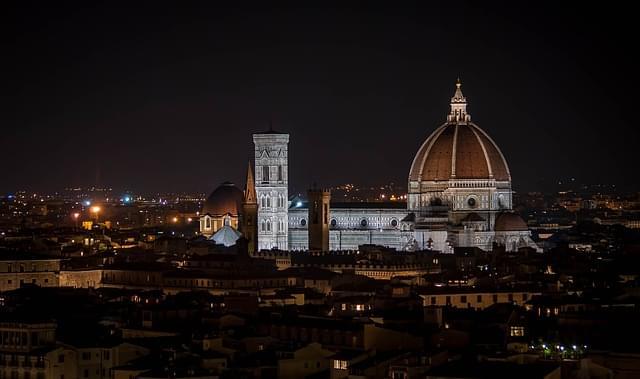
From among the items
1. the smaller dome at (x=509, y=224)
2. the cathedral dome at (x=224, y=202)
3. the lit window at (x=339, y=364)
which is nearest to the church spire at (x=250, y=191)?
the cathedral dome at (x=224, y=202)

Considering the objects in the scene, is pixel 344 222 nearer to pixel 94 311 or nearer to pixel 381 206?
pixel 381 206

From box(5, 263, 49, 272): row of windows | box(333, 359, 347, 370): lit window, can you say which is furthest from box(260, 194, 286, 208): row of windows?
box(333, 359, 347, 370): lit window

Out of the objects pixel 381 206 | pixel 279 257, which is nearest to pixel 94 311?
pixel 279 257

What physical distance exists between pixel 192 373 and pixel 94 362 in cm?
670

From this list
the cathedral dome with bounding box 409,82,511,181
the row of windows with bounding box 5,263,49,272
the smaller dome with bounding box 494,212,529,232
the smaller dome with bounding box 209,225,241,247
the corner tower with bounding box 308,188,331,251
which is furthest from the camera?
the cathedral dome with bounding box 409,82,511,181

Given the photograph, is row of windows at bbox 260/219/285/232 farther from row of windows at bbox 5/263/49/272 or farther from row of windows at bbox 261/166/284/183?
row of windows at bbox 5/263/49/272

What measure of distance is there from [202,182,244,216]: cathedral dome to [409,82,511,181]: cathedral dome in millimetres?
12525

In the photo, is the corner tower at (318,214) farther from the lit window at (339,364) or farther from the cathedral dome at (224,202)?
the lit window at (339,364)

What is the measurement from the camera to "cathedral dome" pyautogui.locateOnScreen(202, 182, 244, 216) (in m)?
149

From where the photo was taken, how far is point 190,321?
248ft

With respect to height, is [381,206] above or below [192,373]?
above

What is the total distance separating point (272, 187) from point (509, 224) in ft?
52.1

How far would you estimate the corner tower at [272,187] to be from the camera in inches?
5615

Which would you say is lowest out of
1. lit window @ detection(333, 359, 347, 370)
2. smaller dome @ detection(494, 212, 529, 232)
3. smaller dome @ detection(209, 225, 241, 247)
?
lit window @ detection(333, 359, 347, 370)
